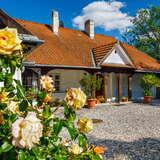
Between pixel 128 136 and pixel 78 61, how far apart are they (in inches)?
530

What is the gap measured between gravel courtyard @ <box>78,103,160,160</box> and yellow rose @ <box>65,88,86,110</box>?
244 inches

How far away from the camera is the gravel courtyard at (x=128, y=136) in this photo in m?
8.26

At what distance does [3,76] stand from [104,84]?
22623mm

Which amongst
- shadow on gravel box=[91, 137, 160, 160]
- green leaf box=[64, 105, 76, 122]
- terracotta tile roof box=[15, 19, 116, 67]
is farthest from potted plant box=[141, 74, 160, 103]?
green leaf box=[64, 105, 76, 122]

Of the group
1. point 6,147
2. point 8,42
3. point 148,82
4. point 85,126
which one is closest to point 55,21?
point 148,82

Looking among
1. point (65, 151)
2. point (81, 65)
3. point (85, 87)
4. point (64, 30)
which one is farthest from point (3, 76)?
point (64, 30)

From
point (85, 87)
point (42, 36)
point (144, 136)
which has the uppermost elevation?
point (42, 36)

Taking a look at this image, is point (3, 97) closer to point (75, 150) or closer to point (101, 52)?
point (75, 150)

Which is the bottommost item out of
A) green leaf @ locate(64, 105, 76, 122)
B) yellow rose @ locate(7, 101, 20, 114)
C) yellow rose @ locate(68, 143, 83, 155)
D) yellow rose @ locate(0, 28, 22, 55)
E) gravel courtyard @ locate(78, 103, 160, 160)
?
gravel courtyard @ locate(78, 103, 160, 160)

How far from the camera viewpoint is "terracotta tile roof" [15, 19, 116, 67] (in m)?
22.4

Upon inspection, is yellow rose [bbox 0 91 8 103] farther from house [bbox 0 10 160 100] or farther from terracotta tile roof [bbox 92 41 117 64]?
terracotta tile roof [bbox 92 41 117 64]

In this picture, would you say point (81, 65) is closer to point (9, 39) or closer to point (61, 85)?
point (61, 85)

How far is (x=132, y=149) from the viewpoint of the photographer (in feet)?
28.7

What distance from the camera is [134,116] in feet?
54.4
